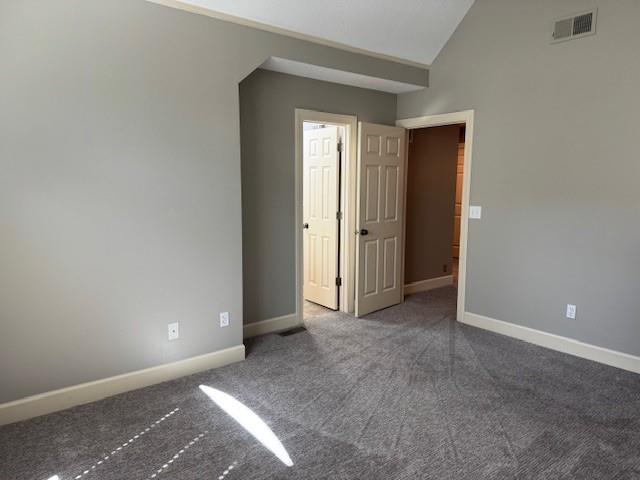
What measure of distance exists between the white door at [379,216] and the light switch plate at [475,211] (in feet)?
2.88

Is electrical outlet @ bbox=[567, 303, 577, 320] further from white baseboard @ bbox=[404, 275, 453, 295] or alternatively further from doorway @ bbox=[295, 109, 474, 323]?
white baseboard @ bbox=[404, 275, 453, 295]

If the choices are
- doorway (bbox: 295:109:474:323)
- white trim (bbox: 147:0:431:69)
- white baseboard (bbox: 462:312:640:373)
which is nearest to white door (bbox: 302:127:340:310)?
doorway (bbox: 295:109:474:323)

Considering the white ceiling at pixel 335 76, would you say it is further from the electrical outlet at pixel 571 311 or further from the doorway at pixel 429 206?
the electrical outlet at pixel 571 311

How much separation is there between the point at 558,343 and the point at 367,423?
205cm

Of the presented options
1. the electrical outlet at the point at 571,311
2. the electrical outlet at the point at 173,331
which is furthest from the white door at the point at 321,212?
the electrical outlet at the point at 571,311

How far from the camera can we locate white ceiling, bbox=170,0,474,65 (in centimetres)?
304

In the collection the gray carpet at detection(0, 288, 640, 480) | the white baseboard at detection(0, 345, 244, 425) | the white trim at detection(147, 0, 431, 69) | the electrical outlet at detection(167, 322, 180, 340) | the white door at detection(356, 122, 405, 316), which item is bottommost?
the gray carpet at detection(0, 288, 640, 480)

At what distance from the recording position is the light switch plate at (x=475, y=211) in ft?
13.4

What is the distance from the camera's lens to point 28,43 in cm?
235

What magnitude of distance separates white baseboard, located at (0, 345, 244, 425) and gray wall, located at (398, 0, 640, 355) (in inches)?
98.6

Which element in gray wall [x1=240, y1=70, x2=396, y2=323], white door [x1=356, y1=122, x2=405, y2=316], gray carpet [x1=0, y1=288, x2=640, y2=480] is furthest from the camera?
white door [x1=356, y1=122, x2=405, y2=316]

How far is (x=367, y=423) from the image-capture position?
8.25 ft

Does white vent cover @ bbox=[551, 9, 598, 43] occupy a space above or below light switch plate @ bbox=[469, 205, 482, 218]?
above

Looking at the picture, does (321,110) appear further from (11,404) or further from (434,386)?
(11,404)
